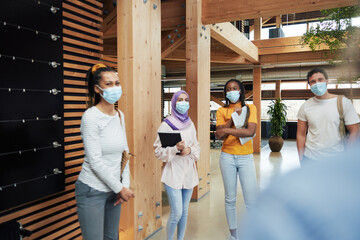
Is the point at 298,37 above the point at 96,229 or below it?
above

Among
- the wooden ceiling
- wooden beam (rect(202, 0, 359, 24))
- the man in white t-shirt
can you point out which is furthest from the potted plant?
the man in white t-shirt

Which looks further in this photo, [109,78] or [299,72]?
[299,72]

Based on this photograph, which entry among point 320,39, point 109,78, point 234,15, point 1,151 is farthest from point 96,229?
point 320,39

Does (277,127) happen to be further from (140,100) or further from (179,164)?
(179,164)

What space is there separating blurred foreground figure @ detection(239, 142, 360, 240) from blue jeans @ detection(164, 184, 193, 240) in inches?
91.7

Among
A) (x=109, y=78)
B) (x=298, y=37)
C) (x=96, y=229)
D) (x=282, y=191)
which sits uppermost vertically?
(x=298, y=37)

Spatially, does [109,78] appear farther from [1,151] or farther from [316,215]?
[316,215]

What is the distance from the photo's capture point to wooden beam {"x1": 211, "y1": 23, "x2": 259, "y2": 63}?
19.3ft

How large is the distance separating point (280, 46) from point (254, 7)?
16.4ft

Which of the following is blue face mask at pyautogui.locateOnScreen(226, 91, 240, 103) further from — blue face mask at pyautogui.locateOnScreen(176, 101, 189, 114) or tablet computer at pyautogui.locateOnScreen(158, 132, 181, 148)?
tablet computer at pyautogui.locateOnScreen(158, 132, 181, 148)

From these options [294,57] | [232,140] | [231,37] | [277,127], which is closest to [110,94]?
[232,140]

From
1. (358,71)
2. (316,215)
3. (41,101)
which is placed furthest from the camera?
(41,101)

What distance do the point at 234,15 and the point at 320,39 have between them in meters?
2.62

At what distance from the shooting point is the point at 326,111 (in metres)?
2.64
